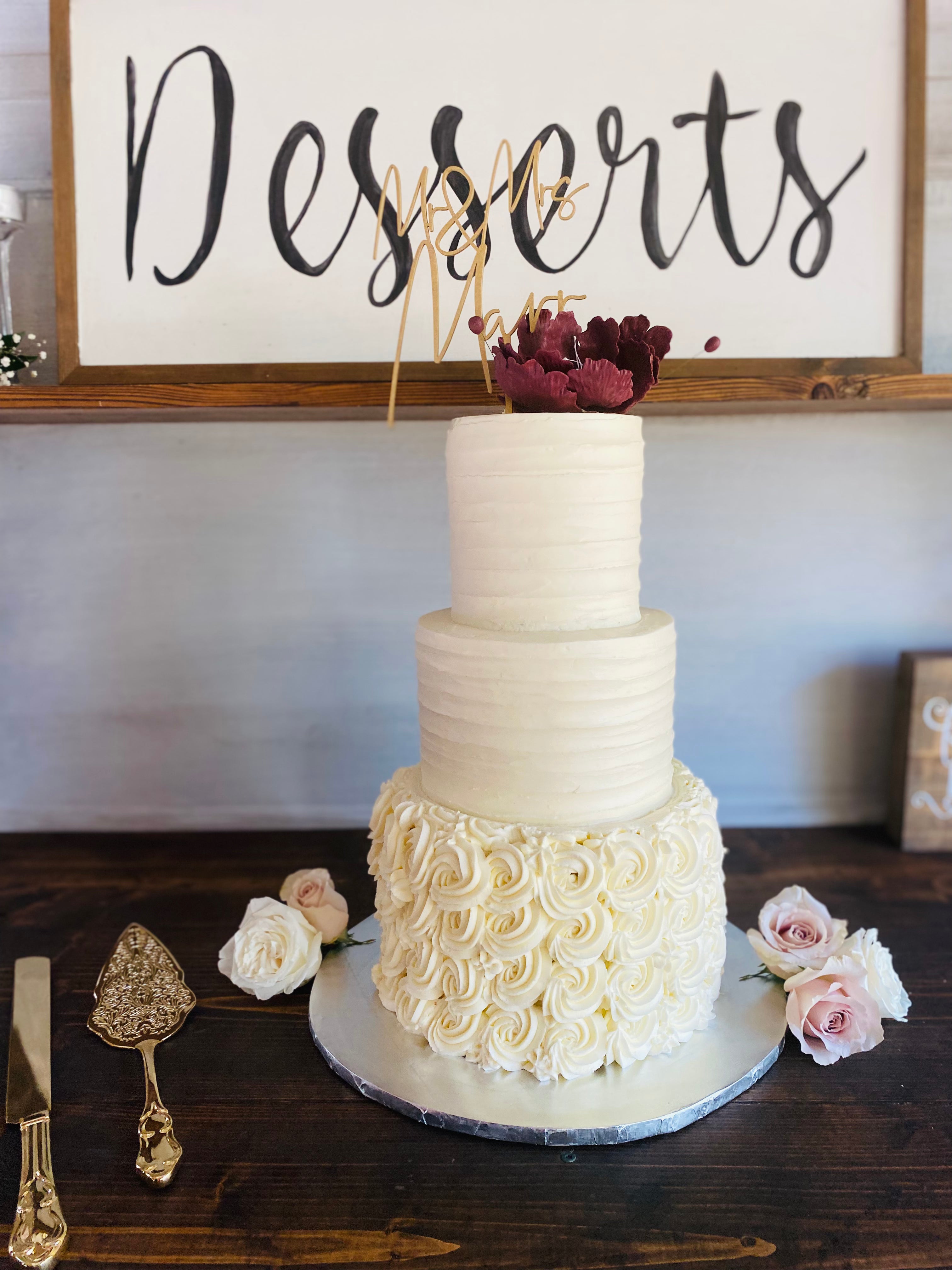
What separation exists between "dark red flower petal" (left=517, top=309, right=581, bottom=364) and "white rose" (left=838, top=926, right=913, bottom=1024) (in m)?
0.60

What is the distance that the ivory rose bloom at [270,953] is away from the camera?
34.1 inches

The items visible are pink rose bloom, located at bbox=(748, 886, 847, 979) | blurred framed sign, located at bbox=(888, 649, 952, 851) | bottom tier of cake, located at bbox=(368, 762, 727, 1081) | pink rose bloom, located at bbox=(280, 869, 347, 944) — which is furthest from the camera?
blurred framed sign, located at bbox=(888, 649, 952, 851)

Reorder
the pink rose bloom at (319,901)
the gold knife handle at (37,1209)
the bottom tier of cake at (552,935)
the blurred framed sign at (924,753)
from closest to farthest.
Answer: the gold knife handle at (37,1209) < the bottom tier of cake at (552,935) < the pink rose bloom at (319,901) < the blurred framed sign at (924,753)

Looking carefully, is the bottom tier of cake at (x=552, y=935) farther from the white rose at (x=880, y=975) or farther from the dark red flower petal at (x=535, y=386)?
the dark red flower petal at (x=535, y=386)

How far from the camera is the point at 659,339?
772 millimetres

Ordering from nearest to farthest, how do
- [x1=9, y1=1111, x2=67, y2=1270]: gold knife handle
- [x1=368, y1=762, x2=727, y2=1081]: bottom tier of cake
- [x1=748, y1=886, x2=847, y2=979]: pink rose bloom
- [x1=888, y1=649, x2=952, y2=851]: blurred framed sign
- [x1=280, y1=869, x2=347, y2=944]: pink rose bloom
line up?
[x1=9, y1=1111, x2=67, y2=1270]: gold knife handle < [x1=368, y1=762, x2=727, y2=1081]: bottom tier of cake < [x1=748, y1=886, x2=847, y2=979]: pink rose bloom < [x1=280, y1=869, x2=347, y2=944]: pink rose bloom < [x1=888, y1=649, x2=952, y2=851]: blurred framed sign

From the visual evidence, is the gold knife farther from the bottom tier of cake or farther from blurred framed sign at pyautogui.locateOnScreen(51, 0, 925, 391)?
blurred framed sign at pyautogui.locateOnScreen(51, 0, 925, 391)

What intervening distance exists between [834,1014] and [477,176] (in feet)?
3.23

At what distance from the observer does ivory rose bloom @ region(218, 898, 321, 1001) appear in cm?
87

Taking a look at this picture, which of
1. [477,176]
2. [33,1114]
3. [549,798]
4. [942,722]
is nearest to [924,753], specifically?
[942,722]

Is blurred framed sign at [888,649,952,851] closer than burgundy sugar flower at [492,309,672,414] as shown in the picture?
No

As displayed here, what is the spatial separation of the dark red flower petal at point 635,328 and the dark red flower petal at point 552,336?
42 millimetres

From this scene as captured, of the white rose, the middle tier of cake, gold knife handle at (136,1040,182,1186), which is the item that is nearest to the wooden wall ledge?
the middle tier of cake

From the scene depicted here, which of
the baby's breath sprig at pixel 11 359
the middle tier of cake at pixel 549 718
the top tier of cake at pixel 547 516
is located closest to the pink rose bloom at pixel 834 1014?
the middle tier of cake at pixel 549 718
